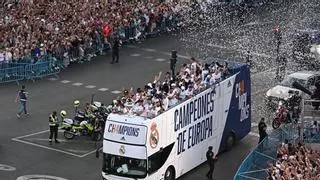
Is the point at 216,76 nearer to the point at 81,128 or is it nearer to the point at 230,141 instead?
the point at 230,141

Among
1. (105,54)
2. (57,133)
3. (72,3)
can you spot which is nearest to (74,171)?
(57,133)

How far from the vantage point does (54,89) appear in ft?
124

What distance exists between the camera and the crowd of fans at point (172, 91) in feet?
83.6

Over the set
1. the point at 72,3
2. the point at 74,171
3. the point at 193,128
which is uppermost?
the point at 72,3

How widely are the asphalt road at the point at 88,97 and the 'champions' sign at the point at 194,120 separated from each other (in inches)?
56.0

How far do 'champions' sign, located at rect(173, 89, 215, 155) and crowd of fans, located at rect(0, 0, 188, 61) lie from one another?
1419 centimetres

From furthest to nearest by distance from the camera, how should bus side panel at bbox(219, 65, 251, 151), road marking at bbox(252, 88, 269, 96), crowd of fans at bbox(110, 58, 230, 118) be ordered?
road marking at bbox(252, 88, 269, 96)
bus side panel at bbox(219, 65, 251, 151)
crowd of fans at bbox(110, 58, 230, 118)

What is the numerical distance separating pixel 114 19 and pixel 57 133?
1557 centimetres

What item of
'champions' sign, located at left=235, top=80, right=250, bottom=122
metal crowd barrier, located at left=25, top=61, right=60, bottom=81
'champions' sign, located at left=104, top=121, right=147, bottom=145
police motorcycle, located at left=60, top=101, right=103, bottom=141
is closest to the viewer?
'champions' sign, located at left=104, top=121, right=147, bottom=145

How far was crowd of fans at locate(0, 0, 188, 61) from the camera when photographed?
133 feet

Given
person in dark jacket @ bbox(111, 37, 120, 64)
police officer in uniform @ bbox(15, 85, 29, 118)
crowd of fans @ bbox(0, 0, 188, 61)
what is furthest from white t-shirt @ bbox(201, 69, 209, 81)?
person in dark jacket @ bbox(111, 37, 120, 64)

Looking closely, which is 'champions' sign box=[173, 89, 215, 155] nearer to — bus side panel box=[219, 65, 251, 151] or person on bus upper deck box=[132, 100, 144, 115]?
person on bus upper deck box=[132, 100, 144, 115]

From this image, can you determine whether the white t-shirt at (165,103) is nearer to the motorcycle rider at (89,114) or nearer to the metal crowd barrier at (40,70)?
the motorcycle rider at (89,114)

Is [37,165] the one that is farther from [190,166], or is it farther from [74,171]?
[190,166]
